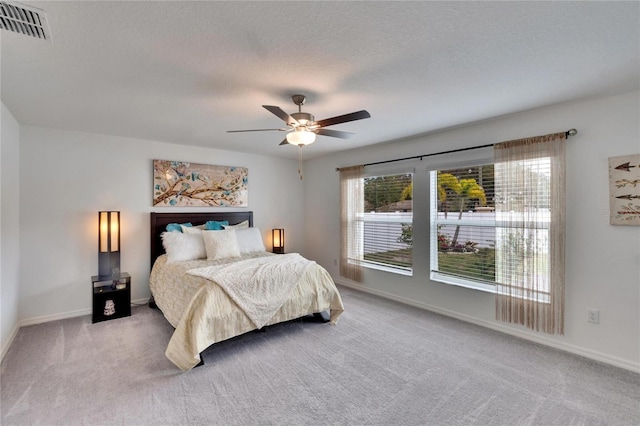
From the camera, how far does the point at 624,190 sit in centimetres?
251

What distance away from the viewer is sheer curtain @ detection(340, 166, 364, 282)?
191 inches

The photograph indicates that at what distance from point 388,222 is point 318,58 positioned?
3.02 meters

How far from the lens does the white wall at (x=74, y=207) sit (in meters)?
3.47

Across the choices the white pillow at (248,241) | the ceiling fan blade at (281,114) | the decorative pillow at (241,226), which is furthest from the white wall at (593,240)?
the decorative pillow at (241,226)

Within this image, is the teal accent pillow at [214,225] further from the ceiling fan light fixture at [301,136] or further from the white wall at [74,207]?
the ceiling fan light fixture at [301,136]

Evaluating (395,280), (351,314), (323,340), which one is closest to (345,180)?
(395,280)

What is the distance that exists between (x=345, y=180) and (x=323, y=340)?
9.26ft

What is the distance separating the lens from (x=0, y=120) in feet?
8.74

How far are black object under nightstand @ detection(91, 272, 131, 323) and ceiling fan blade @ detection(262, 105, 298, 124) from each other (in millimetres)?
2977

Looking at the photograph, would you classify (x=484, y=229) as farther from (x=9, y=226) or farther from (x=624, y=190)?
(x=9, y=226)

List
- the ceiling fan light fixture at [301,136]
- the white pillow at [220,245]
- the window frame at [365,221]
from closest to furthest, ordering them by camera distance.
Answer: the ceiling fan light fixture at [301,136] < the white pillow at [220,245] < the window frame at [365,221]

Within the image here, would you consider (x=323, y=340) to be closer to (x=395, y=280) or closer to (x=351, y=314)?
(x=351, y=314)

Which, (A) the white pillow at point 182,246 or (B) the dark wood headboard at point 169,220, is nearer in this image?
(A) the white pillow at point 182,246

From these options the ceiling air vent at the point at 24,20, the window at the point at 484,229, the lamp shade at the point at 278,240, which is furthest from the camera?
the lamp shade at the point at 278,240
